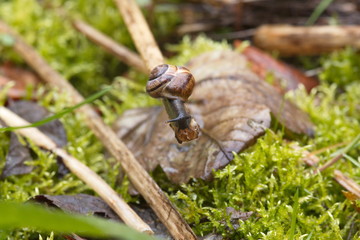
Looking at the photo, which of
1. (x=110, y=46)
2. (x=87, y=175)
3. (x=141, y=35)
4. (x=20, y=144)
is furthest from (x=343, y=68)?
(x=20, y=144)

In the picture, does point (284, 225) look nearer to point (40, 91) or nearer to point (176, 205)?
point (176, 205)

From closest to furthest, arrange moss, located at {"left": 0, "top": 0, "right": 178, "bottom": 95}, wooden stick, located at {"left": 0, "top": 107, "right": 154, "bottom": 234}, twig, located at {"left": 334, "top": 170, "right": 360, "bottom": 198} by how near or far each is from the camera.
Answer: wooden stick, located at {"left": 0, "top": 107, "right": 154, "bottom": 234}, twig, located at {"left": 334, "top": 170, "right": 360, "bottom": 198}, moss, located at {"left": 0, "top": 0, "right": 178, "bottom": 95}

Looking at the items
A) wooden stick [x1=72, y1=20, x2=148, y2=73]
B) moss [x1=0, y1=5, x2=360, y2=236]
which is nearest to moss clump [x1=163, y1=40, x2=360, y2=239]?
moss [x1=0, y1=5, x2=360, y2=236]

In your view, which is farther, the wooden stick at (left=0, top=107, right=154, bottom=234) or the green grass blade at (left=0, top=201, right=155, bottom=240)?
the wooden stick at (left=0, top=107, right=154, bottom=234)

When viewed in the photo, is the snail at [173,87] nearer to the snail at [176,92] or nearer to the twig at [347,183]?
the snail at [176,92]

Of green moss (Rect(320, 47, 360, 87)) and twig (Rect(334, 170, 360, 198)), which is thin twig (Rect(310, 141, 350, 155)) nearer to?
twig (Rect(334, 170, 360, 198))

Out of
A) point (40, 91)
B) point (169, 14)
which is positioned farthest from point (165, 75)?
point (169, 14)

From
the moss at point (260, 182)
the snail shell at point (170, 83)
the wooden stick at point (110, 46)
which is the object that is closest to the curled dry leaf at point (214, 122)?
the moss at point (260, 182)
